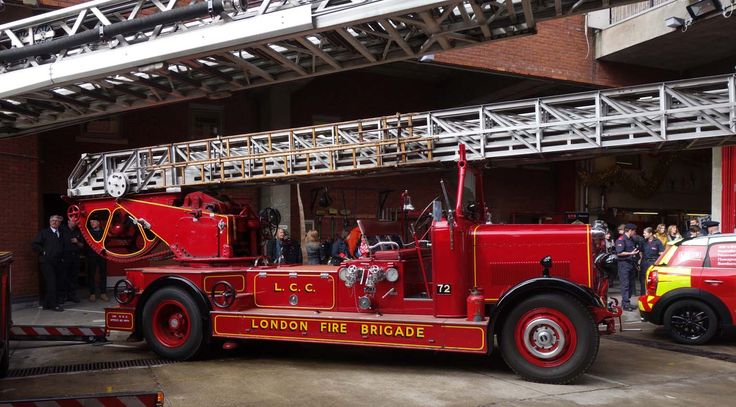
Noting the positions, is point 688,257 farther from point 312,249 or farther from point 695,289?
point 312,249

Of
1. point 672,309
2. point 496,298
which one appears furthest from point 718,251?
point 496,298

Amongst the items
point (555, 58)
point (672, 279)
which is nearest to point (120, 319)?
point (672, 279)

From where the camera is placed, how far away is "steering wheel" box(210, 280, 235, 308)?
7863mm

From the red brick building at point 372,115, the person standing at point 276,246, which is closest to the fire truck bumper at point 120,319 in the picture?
the person standing at point 276,246

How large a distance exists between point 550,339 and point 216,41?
16.1 feet

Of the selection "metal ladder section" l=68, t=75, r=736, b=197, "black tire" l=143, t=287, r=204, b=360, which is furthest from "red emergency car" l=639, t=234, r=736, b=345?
"black tire" l=143, t=287, r=204, b=360

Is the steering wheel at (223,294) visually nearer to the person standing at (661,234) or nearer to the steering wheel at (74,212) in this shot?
the steering wheel at (74,212)

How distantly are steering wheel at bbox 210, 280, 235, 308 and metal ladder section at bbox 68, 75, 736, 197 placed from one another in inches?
65.0

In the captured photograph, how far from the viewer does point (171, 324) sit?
8.10m

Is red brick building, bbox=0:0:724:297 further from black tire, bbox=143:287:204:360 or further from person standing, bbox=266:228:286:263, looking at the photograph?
black tire, bbox=143:287:204:360

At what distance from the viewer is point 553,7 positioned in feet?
22.8

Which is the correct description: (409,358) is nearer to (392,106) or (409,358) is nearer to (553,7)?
(553,7)

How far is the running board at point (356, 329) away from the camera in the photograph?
6.79 m

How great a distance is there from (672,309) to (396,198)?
11.2 meters
